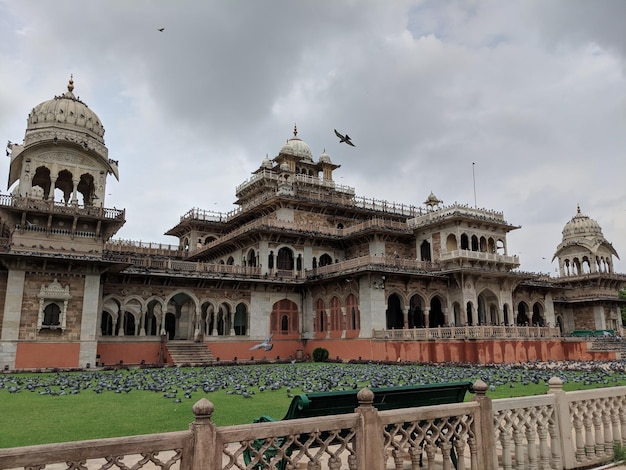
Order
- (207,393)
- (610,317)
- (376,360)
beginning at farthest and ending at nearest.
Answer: (610,317) → (376,360) → (207,393)

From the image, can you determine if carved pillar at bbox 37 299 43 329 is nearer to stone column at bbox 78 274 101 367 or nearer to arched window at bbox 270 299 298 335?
stone column at bbox 78 274 101 367

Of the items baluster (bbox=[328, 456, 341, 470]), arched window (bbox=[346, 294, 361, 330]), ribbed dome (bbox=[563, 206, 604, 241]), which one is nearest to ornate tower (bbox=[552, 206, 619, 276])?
ribbed dome (bbox=[563, 206, 604, 241])

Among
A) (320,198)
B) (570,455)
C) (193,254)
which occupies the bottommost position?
(570,455)

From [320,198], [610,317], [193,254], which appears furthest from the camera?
[610,317]

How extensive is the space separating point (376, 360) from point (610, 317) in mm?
28758

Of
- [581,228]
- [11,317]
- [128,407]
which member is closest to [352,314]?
[11,317]

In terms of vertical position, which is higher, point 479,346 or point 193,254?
point 193,254

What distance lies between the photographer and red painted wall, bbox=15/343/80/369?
22.2 m

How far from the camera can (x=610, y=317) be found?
44.1m

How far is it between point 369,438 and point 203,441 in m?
1.61

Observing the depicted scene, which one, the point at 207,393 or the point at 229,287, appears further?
the point at 229,287

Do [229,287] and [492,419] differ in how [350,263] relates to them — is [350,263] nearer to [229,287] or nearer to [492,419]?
[229,287]

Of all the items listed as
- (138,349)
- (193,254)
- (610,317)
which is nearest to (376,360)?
(138,349)

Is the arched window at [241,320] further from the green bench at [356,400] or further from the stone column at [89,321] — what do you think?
the green bench at [356,400]
